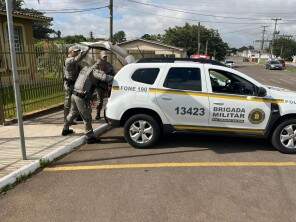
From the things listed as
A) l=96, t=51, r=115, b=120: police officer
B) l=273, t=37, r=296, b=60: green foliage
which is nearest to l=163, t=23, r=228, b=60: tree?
l=273, t=37, r=296, b=60: green foliage

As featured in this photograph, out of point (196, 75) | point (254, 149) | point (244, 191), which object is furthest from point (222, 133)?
point (244, 191)

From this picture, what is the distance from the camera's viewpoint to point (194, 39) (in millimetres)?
72188

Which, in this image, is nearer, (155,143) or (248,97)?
(248,97)

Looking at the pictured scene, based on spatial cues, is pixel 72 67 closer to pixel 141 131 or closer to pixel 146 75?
pixel 146 75

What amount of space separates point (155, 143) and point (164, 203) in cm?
240

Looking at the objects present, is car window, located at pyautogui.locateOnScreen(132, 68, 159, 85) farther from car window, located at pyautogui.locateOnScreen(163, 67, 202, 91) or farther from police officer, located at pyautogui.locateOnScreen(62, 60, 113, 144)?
police officer, located at pyautogui.locateOnScreen(62, 60, 113, 144)

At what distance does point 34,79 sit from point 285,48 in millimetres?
130051

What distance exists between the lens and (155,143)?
6.64 meters

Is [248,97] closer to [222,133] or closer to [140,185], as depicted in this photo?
[222,133]

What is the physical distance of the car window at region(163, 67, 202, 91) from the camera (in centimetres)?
636

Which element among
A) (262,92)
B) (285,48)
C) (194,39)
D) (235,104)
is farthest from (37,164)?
(285,48)

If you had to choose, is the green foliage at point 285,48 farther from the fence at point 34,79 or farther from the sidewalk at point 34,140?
the sidewalk at point 34,140

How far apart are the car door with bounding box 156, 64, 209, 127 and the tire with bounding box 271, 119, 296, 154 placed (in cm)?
130

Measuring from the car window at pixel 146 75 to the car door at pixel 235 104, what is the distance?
1.00 m
